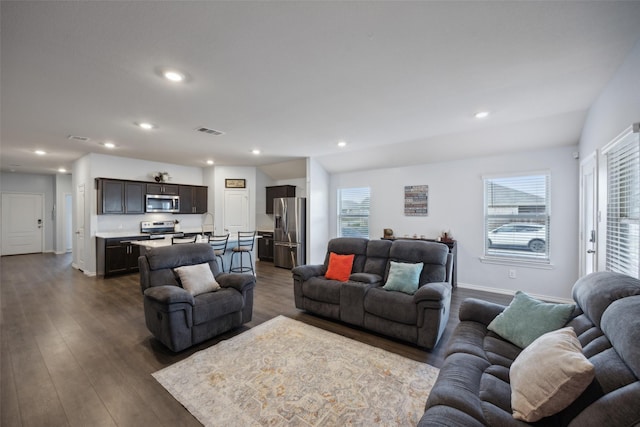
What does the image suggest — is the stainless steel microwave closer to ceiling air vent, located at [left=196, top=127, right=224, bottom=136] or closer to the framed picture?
the framed picture

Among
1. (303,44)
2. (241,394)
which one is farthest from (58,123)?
(241,394)

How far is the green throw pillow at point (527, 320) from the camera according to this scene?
1.80 metres

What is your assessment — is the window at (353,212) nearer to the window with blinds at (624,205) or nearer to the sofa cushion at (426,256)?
the sofa cushion at (426,256)

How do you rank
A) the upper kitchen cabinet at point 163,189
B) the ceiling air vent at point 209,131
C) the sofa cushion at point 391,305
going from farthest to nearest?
the upper kitchen cabinet at point 163,189 < the ceiling air vent at point 209,131 < the sofa cushion at point 391,305

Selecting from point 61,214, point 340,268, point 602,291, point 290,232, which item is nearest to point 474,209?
point 340,268

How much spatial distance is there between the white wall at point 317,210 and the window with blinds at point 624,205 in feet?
15.2

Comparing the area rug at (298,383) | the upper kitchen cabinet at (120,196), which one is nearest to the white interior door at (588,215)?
the area rug at (298,383)

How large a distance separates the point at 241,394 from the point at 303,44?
2.67 m

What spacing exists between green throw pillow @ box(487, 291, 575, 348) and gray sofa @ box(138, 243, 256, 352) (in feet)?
8.16

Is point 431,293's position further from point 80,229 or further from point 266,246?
point 80,229

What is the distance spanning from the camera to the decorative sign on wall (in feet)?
17.8

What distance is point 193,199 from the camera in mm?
7309

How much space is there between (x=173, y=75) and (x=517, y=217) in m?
5.31

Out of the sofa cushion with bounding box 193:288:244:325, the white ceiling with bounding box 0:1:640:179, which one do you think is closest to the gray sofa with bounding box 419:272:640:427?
the white ceiling with bounding box 0:1:640:179
